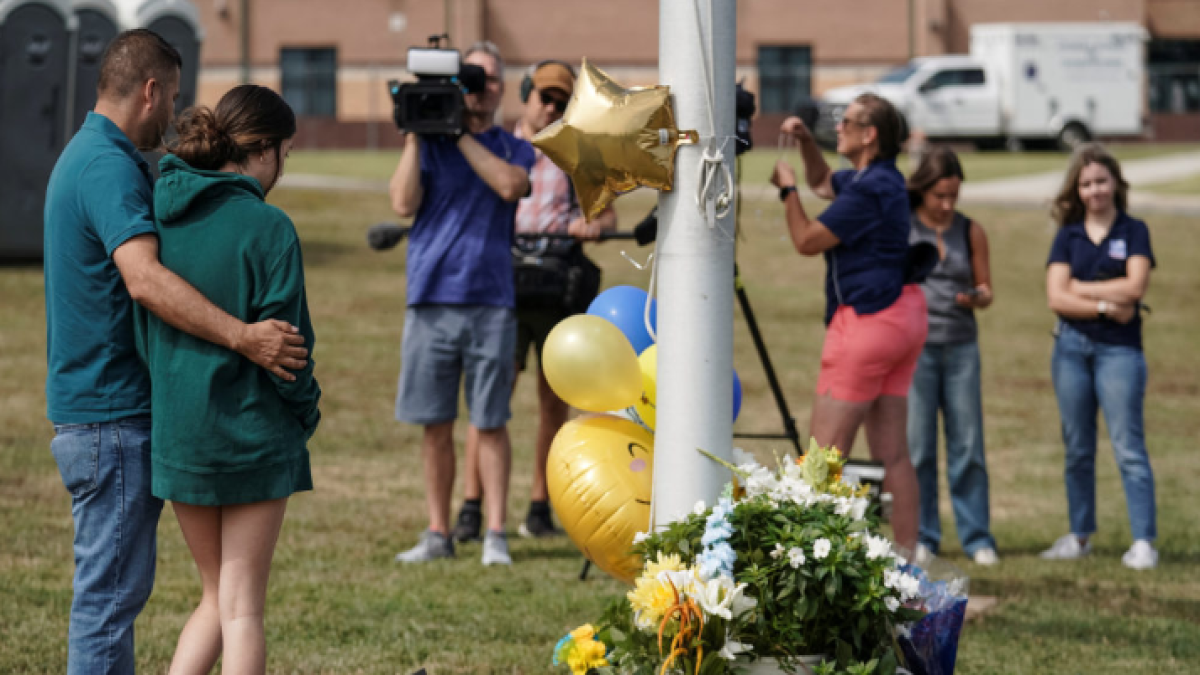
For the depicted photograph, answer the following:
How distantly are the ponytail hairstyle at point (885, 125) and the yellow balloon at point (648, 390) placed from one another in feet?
5.57

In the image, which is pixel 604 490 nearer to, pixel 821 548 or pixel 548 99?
pixel 821 548

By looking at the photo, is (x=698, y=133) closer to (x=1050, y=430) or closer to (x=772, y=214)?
(x=1050, y=430)

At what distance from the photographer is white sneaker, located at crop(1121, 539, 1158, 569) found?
6.87 metres

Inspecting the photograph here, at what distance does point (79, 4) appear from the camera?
15.6 meters

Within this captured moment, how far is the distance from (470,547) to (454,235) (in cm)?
147

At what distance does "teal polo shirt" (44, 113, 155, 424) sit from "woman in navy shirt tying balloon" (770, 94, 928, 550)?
2735 millimetres

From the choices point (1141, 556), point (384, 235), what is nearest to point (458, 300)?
point (384, 235)

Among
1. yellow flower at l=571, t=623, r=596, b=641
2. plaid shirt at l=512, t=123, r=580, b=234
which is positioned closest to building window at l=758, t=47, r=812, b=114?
plaid shirt at l=512, t=123, r=580, b=234

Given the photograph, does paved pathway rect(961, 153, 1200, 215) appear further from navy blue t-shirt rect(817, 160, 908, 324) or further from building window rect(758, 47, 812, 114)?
navy blue t-shirt rect(817, 160, 908, 324)

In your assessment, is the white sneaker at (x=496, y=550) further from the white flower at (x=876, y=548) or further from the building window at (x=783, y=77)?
the building window at (x=783, y=77)

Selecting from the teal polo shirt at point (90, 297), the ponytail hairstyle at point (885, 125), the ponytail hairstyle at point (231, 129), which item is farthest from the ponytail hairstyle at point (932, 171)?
the teal polo shirt at point (90, 297)

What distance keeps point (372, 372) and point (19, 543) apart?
5827 mm

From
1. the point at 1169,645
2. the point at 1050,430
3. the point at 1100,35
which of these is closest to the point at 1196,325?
the point at 1050,430

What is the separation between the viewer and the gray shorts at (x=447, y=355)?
21.2ft
